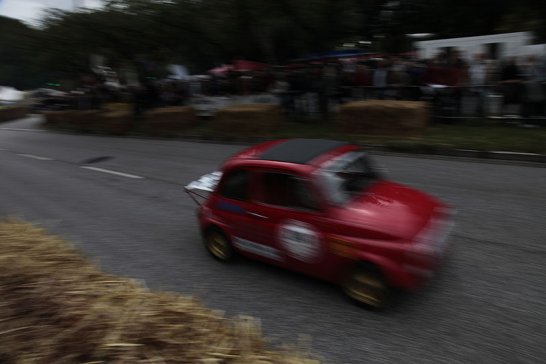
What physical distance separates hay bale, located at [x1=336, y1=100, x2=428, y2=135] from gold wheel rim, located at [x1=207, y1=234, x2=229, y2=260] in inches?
319

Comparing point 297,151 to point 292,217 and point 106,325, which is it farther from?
point 106,325

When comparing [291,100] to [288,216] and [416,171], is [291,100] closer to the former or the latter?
[416,171]

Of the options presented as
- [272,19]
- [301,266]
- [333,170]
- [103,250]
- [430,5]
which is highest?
[430,5]

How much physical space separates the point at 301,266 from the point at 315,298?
0.36 meters

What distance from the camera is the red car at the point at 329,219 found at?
428 cm

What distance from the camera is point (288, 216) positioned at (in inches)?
189

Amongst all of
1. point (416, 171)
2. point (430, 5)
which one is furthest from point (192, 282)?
point (430, 5)

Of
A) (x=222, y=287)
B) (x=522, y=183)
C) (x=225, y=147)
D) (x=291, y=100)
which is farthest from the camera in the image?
(x=291, y=100)

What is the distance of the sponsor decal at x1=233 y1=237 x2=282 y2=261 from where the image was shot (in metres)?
5.07

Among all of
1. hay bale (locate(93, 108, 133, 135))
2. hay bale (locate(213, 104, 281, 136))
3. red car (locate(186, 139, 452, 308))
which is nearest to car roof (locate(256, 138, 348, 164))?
red car (locate(186, 139, 452, 308))

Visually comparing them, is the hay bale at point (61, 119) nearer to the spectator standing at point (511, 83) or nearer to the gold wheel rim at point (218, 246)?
the spectator standing at point (511, 83)

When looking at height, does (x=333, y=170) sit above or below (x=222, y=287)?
above

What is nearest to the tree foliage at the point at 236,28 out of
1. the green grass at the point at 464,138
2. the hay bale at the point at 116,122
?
the hay bale at the point at 116,122

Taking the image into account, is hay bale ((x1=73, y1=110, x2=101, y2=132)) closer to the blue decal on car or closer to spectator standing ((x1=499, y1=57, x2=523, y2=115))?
spectator standing ((x1=499, y1=57, x2=523, y2=115))
